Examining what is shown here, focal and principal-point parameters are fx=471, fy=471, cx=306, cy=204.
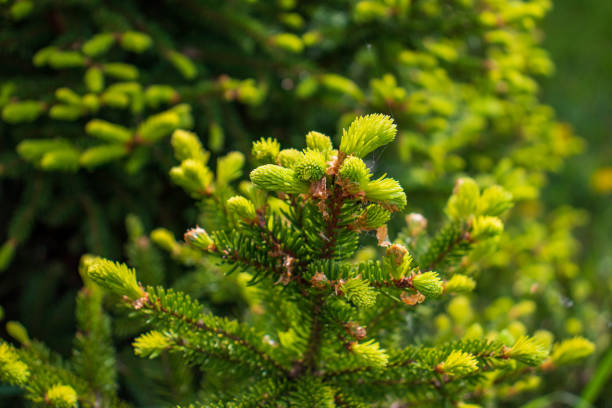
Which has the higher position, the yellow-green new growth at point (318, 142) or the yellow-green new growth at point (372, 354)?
the yellow-green new growth at point (318, 142)

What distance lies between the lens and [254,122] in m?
1.72

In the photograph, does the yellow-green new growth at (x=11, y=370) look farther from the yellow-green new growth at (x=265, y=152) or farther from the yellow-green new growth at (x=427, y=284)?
the yellow-green new growth at (x=427, y=284)

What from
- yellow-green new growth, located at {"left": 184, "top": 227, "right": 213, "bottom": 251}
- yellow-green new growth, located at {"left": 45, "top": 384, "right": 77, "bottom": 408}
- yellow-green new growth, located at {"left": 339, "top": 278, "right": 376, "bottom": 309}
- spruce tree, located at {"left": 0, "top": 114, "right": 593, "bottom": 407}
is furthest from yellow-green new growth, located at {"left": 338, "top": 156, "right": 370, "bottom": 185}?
yellow-green new growth, located at {"left": 45, "top": 384, "right": 77, "bottom": 408}

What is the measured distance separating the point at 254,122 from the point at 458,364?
1.25 metres

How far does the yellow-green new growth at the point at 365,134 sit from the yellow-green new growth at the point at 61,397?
591mm

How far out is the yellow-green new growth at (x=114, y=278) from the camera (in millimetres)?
654

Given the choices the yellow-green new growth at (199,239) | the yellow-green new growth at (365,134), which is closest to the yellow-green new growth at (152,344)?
the yellow-green new growth at (199,239)

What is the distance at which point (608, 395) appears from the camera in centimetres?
157

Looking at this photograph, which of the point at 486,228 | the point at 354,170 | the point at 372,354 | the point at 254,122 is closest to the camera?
the point at 354,170

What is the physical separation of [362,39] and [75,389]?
1257 millimetres

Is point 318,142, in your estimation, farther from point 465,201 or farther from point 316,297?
point 465,201

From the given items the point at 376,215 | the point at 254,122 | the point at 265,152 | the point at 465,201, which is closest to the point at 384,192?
the point at 376,215

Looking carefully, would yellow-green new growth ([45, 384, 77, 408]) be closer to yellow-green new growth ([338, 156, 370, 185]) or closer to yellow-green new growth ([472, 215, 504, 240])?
yellow-green new growth ([338, 156, 370, 185])

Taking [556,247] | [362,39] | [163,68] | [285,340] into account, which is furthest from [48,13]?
[556,247]
